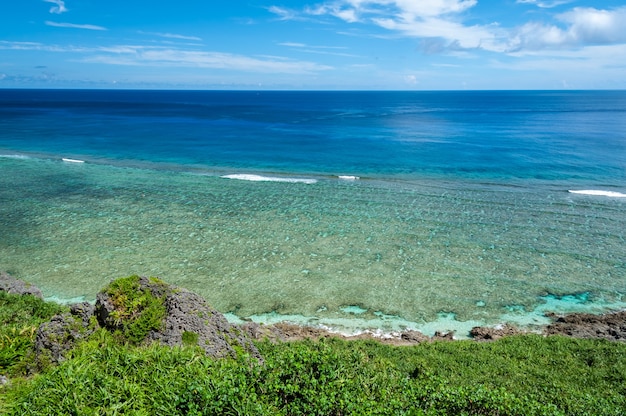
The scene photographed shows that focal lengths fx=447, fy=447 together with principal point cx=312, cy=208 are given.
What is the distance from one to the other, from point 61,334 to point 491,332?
53.0 feet

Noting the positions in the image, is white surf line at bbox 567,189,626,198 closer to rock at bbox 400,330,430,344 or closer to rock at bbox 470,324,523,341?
rock at bbox 470,324,523,341

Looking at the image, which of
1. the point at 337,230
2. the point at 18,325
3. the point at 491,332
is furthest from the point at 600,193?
the point at 18,325

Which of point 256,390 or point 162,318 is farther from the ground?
point 162,318

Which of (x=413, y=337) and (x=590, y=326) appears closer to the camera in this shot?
(x=413, y=337)

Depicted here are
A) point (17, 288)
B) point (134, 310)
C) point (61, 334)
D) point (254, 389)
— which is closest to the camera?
point (254, 389)

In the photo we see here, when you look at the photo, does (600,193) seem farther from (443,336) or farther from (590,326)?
(443,336)

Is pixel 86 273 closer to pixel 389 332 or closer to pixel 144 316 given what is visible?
pixel 144 316

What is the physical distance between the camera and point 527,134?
80875 millimetres

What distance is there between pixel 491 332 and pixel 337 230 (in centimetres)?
1391

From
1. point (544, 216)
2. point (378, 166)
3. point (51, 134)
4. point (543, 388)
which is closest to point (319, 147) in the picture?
point (378, 166)

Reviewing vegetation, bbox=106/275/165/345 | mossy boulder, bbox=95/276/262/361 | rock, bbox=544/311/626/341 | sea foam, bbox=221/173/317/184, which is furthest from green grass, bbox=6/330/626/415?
sea foam, bbox=221/173/317/184

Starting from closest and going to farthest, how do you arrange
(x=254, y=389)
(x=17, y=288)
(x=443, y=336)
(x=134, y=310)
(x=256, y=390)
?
(x=254, y=389)
(x=256, y=390)
(x=134, y=310)
(x=443, y=336)
(x=17, y=288)

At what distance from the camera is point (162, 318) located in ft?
42.2

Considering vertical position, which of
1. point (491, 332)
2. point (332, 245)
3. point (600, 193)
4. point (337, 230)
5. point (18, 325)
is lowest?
point (491, 332)
